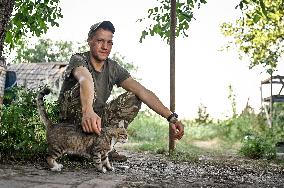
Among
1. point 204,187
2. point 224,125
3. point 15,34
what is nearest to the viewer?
point 204,187

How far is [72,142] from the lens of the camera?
11.7ft

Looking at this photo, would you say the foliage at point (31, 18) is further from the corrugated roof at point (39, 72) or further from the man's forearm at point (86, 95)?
the corrugated roof at point (39, 72)

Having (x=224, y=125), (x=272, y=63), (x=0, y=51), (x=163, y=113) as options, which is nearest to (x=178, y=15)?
(x=163, y=113)

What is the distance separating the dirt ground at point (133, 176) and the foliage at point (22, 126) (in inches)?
9.3

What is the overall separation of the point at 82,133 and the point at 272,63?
14347mm

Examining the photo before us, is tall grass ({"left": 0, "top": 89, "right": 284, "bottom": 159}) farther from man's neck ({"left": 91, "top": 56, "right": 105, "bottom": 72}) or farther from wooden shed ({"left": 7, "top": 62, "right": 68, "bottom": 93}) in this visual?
wooden shed ({"left": 7, "top": 62, "right": 68, "bottom": 93})

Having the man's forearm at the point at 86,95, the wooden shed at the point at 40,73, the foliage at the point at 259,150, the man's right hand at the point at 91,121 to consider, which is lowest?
the foliage at the point at 259,150

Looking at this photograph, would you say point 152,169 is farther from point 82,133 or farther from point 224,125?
point 224,125

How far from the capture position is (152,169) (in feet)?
13.8

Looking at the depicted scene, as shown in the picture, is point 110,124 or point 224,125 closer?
point 110,124

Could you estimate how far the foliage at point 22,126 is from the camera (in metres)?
3.88

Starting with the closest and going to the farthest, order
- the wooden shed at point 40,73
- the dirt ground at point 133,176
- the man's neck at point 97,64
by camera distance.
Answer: the dirt ground at point 133,176 < the man's neck at point 97,64 < the wooden shed at point 40,73

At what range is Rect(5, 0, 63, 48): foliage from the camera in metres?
6.16

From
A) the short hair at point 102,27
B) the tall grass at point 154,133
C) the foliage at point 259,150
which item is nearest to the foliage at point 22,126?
the tall grass at point 154,133
